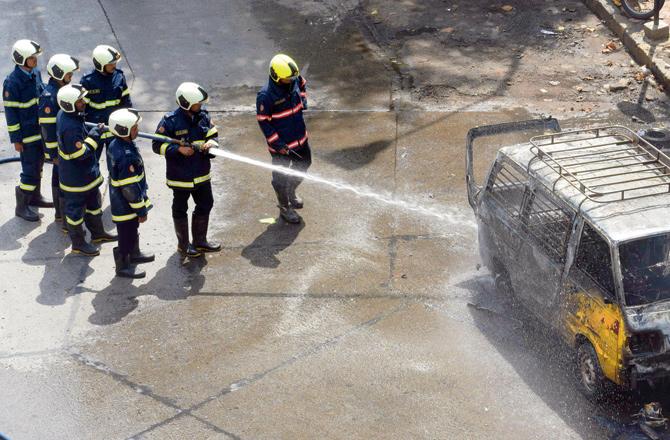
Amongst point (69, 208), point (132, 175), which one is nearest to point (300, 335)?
point (132, 175)

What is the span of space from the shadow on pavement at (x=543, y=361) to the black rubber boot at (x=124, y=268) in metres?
3.09

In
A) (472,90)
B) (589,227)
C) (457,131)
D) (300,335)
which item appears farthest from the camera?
(472,90)

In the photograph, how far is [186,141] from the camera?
343 inches

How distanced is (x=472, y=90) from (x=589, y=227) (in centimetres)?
594

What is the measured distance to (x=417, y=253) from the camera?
9109 millimetres

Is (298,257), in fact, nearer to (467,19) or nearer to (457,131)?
(457,131)

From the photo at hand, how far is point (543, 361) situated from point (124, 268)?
13.0ft

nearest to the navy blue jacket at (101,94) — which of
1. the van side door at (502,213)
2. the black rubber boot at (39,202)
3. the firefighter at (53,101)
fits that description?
the firefighter at (53,101)

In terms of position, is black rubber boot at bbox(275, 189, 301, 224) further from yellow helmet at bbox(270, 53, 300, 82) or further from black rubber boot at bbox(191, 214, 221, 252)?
yellow helmet at bbox(270, 53, 300, 82)

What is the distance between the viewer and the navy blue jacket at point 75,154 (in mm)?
8758

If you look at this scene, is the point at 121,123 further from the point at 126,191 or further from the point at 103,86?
the point at 103,86

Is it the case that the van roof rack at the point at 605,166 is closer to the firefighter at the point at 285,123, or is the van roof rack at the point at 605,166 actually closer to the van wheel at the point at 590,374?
the van wheel at the point at 590,374

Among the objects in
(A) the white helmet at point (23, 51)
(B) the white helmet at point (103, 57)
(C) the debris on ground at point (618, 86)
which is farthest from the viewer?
(C) the debris on ground at point (618, 86)

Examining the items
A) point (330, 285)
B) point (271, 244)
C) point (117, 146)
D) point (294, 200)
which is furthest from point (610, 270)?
point (117, 146)
